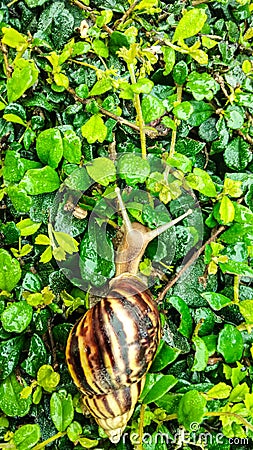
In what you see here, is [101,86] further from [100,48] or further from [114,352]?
[114,352]

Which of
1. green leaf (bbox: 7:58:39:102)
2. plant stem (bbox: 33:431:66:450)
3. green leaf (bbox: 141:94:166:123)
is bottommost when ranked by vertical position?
plant stem (bbox: 33:431:66:450)

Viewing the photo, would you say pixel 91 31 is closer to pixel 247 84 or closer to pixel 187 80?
pixel 187 80

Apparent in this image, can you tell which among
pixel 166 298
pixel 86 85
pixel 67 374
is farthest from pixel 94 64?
pixel 67 374

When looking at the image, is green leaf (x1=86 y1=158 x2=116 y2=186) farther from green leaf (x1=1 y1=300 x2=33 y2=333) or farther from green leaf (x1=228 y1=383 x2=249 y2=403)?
green leaf (x1=228 y1=383 x2=249 y2=403)

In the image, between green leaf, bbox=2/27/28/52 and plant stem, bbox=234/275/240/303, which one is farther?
plant stem, bbox=234/275/240/303

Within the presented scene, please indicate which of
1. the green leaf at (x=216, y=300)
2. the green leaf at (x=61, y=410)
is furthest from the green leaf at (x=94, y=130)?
the green leaf at (x=61, y=410)

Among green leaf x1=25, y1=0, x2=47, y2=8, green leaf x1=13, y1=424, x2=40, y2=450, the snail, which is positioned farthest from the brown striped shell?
green leaf x1=25, y1=0, x2=47, y2=8
